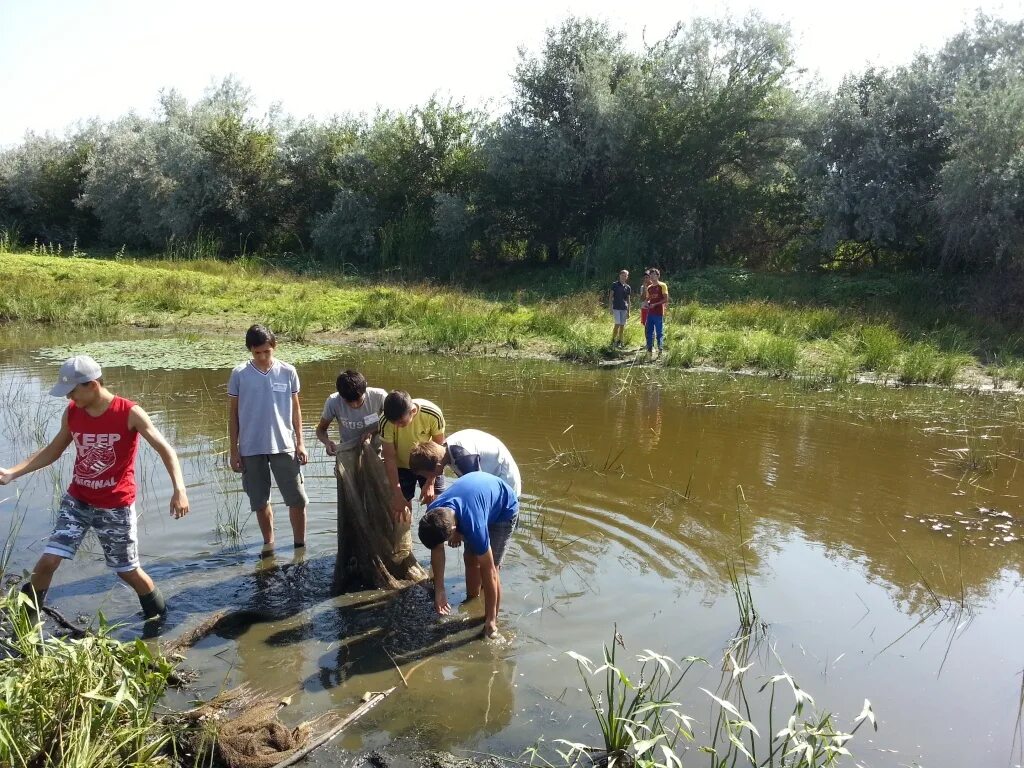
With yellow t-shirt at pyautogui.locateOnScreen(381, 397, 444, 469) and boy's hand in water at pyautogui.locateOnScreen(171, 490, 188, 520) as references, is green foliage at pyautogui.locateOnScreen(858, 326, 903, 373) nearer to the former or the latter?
yellow t-shirt at pyautogui.locateOnScreen(381, 397, 444, 469)

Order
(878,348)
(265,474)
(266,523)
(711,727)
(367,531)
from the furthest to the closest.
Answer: (878,348) < (266,523) < (265,474) < (367,531) < (711,727)

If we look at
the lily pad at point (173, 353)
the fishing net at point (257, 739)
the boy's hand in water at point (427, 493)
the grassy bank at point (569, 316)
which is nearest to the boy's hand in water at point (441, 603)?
the boy's hand in water at point (427, 493)

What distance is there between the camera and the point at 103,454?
5.04m

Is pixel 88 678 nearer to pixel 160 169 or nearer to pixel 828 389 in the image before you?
pixel 828 389

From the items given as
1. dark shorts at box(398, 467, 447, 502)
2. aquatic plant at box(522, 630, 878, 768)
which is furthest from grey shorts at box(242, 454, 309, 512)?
aquatic plant at box(522, 630, 878, 768)

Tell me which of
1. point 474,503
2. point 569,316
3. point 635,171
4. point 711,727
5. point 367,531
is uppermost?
point 635,171

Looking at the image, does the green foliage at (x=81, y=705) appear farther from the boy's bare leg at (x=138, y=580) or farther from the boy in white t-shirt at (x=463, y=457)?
the boy in white t-shirt at (x=463, y=457)

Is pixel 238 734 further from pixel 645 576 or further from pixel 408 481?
pixel 645 576

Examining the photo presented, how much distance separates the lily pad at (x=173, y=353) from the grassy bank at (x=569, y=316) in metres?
1.76

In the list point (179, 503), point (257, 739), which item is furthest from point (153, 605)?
point (257, 739)

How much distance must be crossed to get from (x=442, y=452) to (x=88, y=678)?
8.22 feet

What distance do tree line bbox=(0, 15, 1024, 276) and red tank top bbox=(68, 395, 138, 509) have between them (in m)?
20.3

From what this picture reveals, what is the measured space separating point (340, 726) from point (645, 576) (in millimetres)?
2966

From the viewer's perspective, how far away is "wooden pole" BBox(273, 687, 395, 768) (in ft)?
13.5
